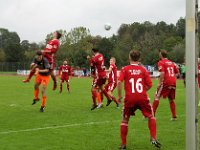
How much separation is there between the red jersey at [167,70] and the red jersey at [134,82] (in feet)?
12.7

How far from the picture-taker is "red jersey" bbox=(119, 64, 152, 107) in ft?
27.5

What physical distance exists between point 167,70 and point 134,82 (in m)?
4.18

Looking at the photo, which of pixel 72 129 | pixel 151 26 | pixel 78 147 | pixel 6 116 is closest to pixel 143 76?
pixel 78 147

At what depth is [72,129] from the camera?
11.0 metres

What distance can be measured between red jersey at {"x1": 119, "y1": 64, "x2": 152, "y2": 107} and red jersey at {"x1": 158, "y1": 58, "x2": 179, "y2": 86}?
152 inches

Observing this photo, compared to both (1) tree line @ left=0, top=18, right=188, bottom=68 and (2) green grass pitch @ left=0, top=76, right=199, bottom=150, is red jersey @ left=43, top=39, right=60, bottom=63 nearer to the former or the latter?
(2) green grass pitch @ left=0, top=76, right=199, bottom=150

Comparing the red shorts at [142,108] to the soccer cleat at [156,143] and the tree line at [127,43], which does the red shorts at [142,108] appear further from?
the tree line at [127,43]

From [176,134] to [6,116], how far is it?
6.14 metres

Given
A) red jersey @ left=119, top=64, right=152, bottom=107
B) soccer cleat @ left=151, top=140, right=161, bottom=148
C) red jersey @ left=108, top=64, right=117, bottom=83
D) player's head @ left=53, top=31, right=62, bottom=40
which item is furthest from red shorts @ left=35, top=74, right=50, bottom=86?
soccer cleat @ left=151, top=140, right=161, bottom=148

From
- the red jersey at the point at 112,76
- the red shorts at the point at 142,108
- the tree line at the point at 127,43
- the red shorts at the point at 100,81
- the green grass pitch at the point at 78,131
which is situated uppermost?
the tree line at the point at 127,43

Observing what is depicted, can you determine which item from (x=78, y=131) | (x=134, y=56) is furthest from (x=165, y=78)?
(x=134, y=56)

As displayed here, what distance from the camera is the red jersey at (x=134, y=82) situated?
8367 mm

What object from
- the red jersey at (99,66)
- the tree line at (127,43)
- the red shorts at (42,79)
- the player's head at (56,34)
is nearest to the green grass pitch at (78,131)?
the red shorts at (42,79)

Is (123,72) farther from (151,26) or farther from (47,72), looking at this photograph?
(151,26)
